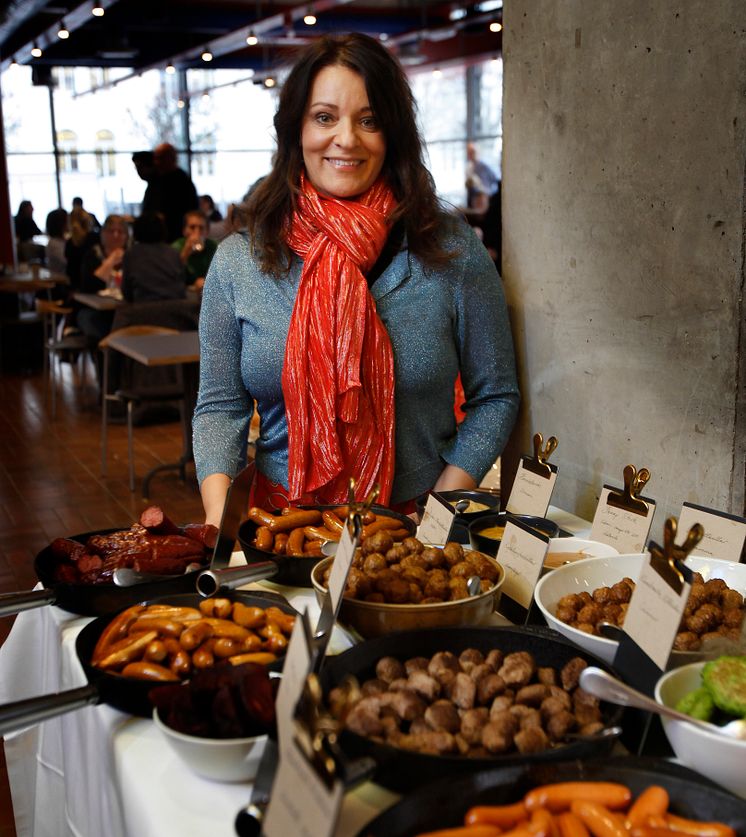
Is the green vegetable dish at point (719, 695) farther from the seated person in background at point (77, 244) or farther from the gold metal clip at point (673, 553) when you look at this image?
the seated person in background at point (77, 244)

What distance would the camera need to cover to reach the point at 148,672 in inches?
50.1

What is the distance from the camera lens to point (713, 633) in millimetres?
1331

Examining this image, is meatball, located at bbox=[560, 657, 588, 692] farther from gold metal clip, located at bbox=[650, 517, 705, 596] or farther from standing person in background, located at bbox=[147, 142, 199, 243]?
standing person in background, located at bbox=[147, 142, 199, 243]

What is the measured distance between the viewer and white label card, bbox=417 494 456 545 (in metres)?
1.68

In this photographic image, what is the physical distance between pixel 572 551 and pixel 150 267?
5.56 metres

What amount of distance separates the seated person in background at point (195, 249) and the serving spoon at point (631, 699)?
6.99 m

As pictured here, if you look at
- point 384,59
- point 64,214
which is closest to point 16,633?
point 384,59

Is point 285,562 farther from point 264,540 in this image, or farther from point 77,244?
point 77,244

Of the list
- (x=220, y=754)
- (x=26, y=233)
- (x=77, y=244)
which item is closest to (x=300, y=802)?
(x=220, y=754)

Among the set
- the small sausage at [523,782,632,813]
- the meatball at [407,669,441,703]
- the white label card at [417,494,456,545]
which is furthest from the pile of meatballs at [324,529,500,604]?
the small sausage at [523,782,632,813]

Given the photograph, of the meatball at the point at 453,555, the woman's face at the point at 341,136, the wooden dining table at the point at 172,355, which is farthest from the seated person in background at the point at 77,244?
the meatball at the point at 453,555

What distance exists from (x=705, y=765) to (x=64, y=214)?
1190 cm

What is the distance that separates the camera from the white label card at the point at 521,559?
4.97ft

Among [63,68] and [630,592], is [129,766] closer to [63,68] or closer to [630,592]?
[630,592]
